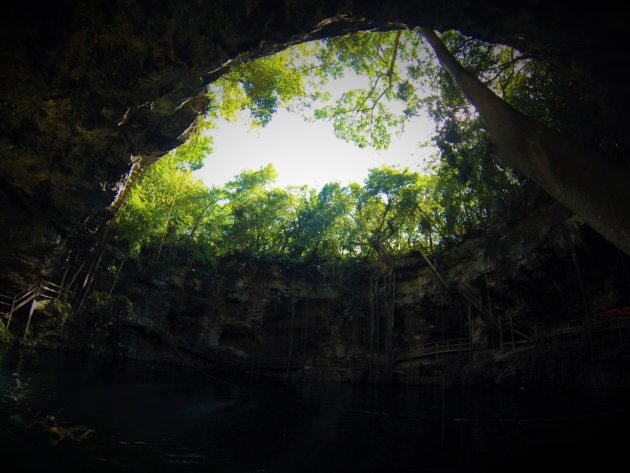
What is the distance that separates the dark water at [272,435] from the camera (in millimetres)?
3445

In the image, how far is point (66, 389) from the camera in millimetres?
6594

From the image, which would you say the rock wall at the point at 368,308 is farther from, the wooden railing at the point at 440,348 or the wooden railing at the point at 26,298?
the wooden railing at the point at 26,298

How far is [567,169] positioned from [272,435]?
18.4ft

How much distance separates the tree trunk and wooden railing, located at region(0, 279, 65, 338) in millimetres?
19636

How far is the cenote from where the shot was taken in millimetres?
4012

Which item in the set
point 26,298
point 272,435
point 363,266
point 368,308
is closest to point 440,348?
point 368,308

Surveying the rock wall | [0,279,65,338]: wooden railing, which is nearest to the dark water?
the rock wall

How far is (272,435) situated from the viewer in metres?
5.11

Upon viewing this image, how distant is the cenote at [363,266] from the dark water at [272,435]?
56mm

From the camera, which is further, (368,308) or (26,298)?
(368,308)

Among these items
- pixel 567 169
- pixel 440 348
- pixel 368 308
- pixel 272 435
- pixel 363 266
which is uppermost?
pixel 363 266

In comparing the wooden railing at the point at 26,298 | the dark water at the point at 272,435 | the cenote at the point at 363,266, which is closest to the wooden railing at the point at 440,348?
the cenote at the point at 363,266

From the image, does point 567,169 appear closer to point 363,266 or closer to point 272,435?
point 272,435

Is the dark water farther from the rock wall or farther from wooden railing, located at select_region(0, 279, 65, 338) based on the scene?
wooden railing, located at select_region(0, 279, 65, 338)
